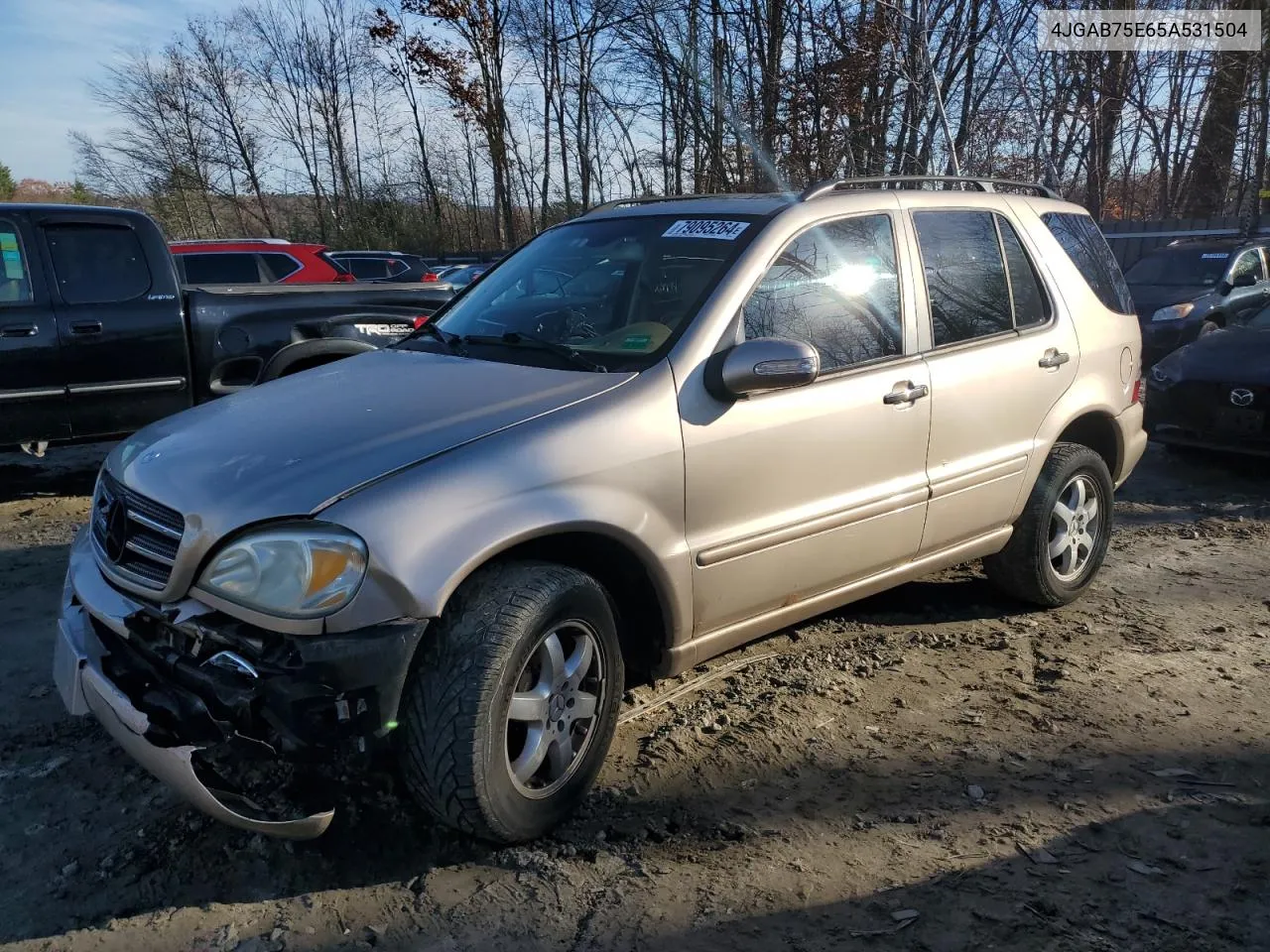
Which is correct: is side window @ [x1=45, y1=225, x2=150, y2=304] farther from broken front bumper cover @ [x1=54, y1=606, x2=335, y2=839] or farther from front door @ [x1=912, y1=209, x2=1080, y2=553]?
front door @ [x1=912, y1=209, x2=1080, y2=553]

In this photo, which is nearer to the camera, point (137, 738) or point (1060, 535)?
point (137, 738)

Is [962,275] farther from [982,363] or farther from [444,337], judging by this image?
[444,337]

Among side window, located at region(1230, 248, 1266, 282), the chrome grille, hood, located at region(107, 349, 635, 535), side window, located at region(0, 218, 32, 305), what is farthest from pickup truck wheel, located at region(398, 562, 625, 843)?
side window, located at region(1230, 248, 1266, 282)

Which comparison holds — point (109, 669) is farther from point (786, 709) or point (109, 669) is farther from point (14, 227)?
point (14, 227)

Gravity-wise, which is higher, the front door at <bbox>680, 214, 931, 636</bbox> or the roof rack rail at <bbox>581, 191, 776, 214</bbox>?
the roof rack rail at <bbox>581, 191, 776, 214</bbox>

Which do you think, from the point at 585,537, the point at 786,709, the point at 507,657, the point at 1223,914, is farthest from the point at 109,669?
the point at 1223,914

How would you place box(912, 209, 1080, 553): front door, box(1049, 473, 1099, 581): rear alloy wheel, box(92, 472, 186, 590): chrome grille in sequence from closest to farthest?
box(92, 472, 186, 590): chrome grille → box(912, 209, 1080, 553): front door → box(1049, 473, 1099, 581): rear alloy wheel

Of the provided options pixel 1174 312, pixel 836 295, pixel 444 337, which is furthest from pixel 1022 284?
pixel 1174 312

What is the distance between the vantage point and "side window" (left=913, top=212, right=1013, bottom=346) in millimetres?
3863

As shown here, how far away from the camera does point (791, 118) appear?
12086 mm

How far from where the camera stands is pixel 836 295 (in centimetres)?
355

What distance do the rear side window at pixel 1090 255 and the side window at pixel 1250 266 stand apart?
9.14 meters

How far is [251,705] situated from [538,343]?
157 cm

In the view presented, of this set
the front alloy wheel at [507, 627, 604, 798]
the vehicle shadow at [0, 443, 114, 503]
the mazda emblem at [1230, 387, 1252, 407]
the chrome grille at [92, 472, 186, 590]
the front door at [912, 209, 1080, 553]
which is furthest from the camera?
the vehicle shadow at [0, 443, 114, 503]
